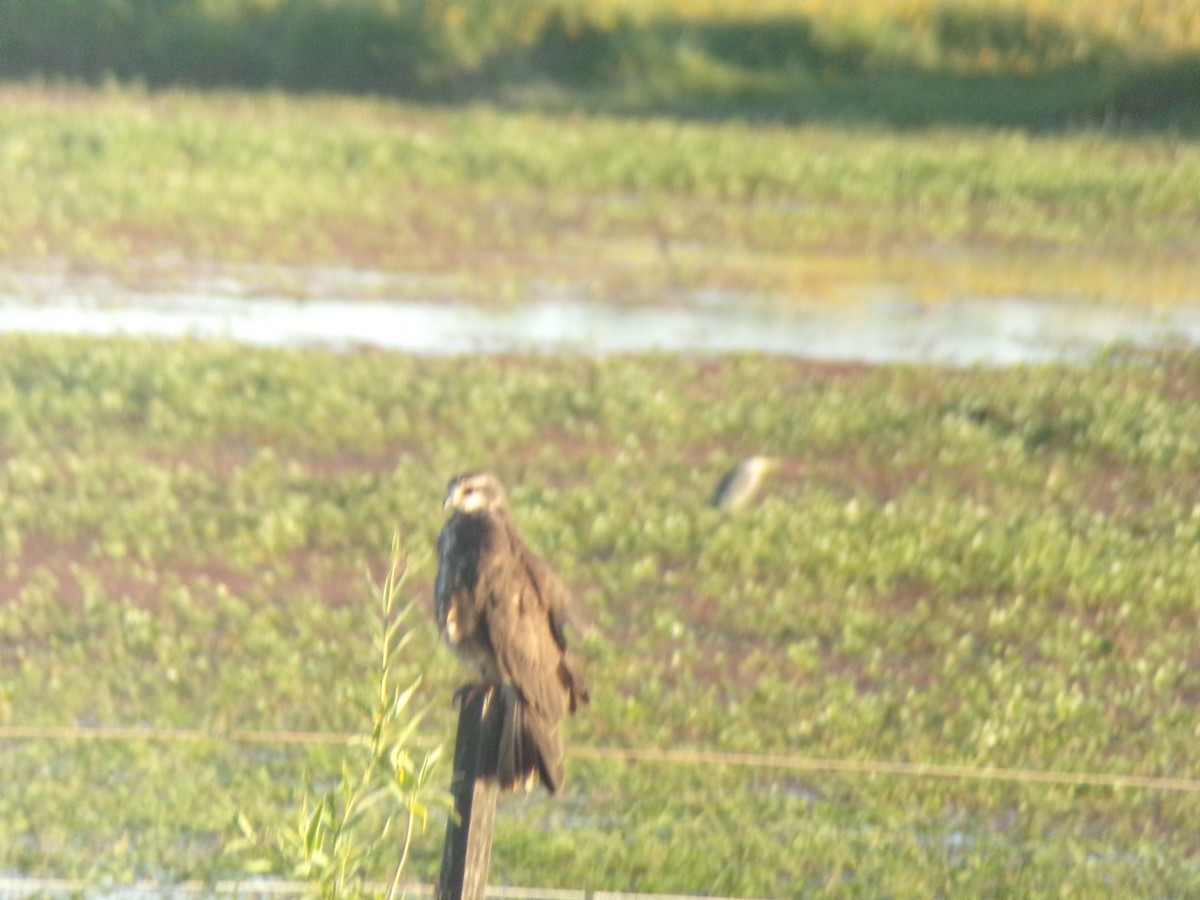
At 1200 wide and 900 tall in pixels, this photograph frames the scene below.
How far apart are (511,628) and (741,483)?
604cm

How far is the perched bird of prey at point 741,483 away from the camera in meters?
9.71

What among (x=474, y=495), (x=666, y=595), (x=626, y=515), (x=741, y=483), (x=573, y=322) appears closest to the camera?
(x=474, y=495)

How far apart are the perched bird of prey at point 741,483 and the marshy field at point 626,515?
112 millimetres

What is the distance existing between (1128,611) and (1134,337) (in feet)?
15.1

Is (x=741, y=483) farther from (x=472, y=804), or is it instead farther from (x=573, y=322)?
(x=472, y=804)

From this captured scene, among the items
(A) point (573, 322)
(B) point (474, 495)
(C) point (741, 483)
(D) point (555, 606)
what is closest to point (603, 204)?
(A) point (573, 322)

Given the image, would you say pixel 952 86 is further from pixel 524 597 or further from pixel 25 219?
pixel 524 597

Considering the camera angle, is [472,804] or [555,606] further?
[555,606]

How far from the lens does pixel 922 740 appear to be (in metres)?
7.46

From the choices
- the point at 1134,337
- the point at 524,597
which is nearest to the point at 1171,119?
the point at 1134,337

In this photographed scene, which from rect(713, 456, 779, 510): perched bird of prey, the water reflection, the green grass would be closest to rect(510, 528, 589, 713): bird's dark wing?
the green grass

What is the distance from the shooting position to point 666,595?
8.80 m

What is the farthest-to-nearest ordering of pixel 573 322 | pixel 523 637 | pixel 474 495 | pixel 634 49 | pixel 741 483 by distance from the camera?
pixel 634 49 → pixel 573 322 → pixel 741 483 → pixel 474 495 → pixel 523 637

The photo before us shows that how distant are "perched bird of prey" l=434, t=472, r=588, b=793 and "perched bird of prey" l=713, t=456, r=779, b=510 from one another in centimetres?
558
